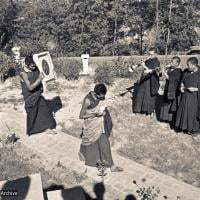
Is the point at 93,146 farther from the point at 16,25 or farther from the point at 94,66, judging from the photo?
the point at 16,25

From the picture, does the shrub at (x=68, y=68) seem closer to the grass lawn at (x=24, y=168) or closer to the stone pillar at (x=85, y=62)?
the stone pillar at (x=85, y=62)

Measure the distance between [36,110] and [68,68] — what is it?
3.71 meters

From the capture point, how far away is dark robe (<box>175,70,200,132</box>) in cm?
879

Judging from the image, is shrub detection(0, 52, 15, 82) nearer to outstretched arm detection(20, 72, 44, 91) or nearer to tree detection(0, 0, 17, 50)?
tree detection(0, 0, 17, 50)

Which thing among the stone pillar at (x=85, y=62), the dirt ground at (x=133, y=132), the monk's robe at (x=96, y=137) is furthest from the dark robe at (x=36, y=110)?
the stone pillar at (x=85, y=62)

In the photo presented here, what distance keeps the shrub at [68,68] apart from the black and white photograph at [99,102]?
0.10 ft

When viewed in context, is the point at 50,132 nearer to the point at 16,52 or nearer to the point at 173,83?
the point at 173,83

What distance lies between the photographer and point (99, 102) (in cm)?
766

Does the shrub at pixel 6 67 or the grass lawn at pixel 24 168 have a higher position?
the shrub at pixel 6 67

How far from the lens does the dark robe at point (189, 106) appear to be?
879cm

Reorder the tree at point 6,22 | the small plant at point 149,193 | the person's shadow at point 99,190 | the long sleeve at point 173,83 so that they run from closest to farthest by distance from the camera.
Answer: the small plant at point 149,193, the person's shadow at point 99,190, the long sleeve at point 173,83, the tree at point 6,22

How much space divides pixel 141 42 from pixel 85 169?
7471 millimetres

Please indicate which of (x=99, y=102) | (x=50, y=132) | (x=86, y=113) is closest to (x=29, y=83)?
(x=50, y=132)

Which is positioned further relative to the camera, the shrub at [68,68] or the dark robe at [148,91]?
the shrub at [68,68]
